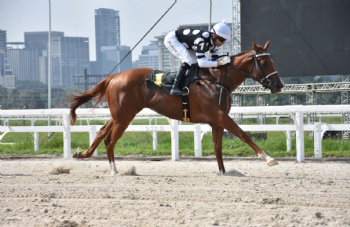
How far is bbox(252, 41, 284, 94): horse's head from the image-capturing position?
545 cm

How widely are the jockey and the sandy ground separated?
1.53m

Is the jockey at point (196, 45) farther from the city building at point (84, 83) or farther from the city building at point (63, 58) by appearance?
the city building at point (63, 58)

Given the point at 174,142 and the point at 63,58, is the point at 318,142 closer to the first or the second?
the point at 174,142

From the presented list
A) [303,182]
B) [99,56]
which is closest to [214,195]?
[303,182]

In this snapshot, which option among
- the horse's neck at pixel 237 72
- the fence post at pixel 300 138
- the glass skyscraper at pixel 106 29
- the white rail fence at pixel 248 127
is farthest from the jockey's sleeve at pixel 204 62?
the glass skyscraper at pixel 106 29

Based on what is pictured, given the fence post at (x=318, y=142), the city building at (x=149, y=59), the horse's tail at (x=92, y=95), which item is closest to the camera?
the horse's tail at (x=92, y=95)

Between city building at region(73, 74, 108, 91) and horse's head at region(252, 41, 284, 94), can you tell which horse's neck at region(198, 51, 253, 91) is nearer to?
horse's head at region(252, 41, 284, 94)

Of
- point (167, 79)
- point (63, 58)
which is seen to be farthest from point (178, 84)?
point (63, 58)

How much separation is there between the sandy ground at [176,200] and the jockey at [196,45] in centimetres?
153

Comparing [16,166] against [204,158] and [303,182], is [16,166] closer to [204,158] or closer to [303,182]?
[204,158]

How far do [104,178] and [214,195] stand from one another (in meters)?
1.89

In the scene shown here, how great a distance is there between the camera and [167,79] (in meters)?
5.86

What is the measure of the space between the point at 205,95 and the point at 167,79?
0.62 metres

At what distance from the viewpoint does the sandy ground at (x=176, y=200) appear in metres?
3.32
